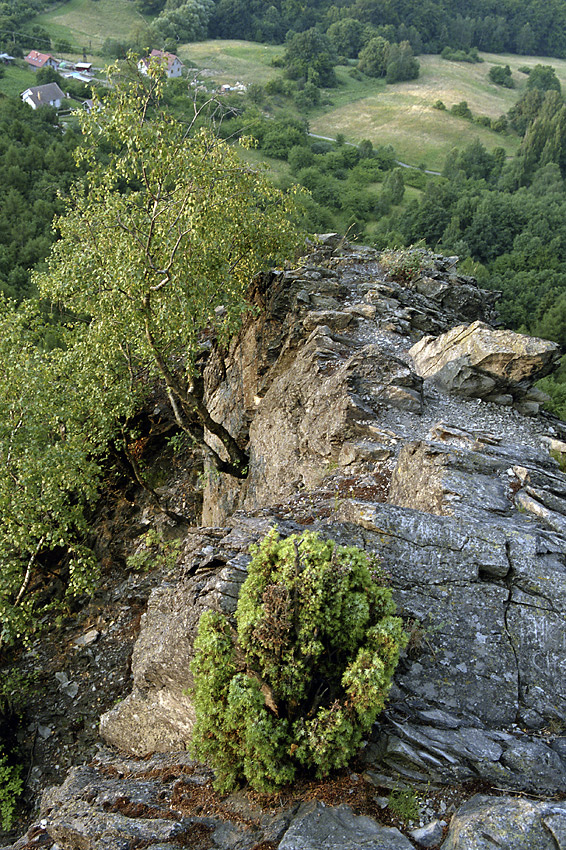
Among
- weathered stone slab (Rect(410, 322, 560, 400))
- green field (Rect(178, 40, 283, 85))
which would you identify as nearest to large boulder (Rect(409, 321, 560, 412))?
weathered stone slab (Rect(410, 322, 560, 400))

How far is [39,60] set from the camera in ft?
438

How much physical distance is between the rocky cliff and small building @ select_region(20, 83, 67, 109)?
122 meters

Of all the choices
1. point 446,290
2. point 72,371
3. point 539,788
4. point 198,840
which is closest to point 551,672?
point 539,788

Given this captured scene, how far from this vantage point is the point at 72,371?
2034 cm

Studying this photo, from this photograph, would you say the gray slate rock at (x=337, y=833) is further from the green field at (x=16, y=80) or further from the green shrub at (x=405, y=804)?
the green field at (x=16, y=80)

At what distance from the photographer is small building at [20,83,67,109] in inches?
4348

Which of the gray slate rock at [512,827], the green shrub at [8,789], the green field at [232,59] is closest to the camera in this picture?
the gray slate rock at [512,827]

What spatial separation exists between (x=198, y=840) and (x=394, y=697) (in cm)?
298

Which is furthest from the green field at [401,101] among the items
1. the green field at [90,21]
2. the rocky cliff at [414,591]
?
the rocky cliff at [414,591]

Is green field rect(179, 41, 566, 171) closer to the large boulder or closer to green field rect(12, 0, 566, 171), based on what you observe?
green field rect(12, 0, 566, 171)

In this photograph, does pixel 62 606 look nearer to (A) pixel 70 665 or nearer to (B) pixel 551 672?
(A) pixel 70 665

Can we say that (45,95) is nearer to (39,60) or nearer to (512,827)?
(39,60)

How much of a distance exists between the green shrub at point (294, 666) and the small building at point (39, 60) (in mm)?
161567

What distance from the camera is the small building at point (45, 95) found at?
11044 cm
